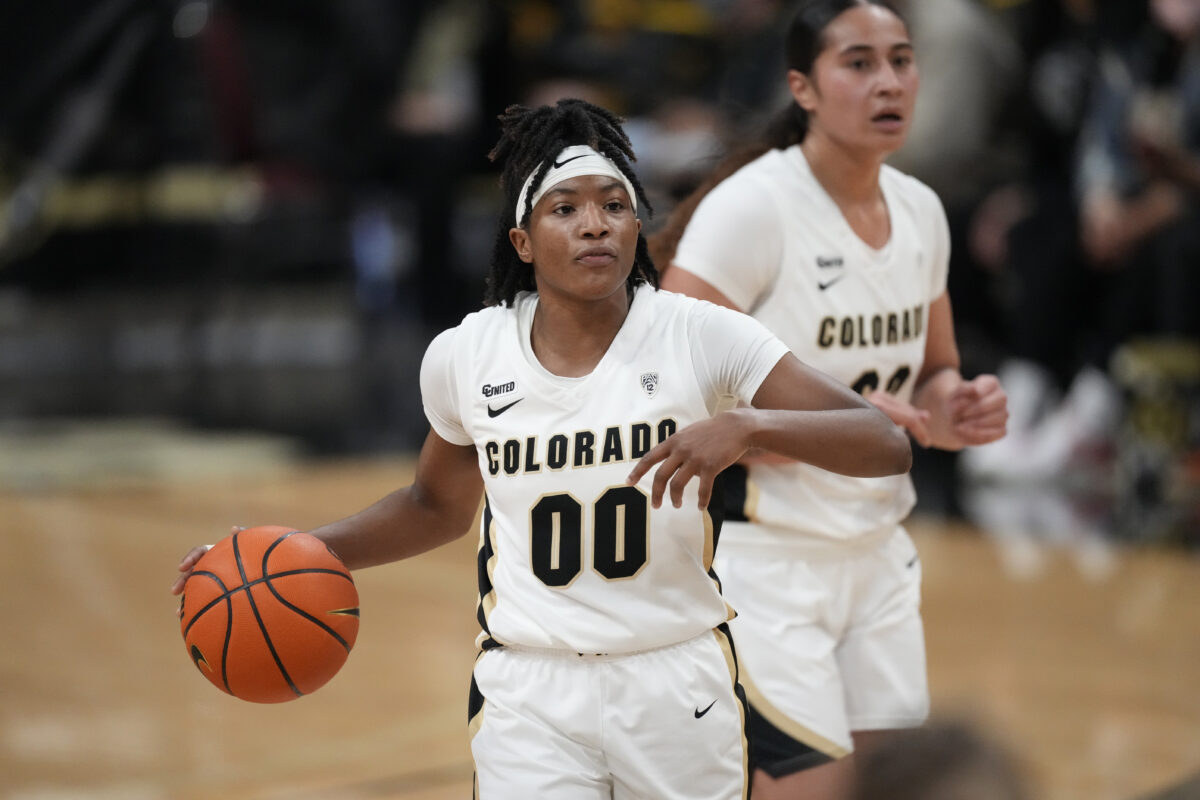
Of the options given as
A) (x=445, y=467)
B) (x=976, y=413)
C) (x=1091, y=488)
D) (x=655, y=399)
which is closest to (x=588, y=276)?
(x=655, y=399)

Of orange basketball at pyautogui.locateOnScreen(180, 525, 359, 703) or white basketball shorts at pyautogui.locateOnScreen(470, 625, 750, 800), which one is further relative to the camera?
orange basketball at pyautogui.locateOnScreen(180, 525, 359, 703)

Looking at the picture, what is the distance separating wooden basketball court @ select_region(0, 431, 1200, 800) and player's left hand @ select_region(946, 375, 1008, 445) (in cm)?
173

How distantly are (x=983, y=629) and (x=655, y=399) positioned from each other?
14.6 feet

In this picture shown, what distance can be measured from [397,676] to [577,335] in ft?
12.0

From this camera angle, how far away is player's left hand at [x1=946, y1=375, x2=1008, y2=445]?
11.2ft

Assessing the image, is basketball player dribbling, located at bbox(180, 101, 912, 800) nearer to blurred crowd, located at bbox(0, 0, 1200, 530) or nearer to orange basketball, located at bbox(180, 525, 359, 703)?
orange basketball, located at bbox(180, 525, 359, 703)

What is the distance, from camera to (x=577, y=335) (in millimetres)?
2762

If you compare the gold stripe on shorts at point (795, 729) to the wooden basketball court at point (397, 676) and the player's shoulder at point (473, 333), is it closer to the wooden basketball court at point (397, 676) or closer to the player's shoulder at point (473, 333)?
the player's shoulder at point (473, 333)

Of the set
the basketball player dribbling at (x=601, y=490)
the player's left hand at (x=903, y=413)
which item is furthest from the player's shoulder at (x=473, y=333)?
the player's left hand at (x=903, y=413)

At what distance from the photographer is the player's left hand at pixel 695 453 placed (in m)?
2.41

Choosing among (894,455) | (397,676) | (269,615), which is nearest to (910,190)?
(894,455)

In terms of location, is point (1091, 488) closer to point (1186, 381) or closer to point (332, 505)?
point (1186, 381)

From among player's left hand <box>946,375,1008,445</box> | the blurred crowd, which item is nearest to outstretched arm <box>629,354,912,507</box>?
player's left hand <box>946,375,1008,445</box>

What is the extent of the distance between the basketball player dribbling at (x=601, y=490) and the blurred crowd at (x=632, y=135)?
424 centimetres
